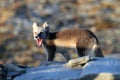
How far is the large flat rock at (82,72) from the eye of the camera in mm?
12250

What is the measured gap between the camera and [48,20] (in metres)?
44.2

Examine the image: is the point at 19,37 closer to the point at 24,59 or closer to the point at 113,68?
the point at 24,59

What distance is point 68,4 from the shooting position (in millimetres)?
50656

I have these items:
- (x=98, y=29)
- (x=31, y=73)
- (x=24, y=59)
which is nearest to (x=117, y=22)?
(x=98, y=29)

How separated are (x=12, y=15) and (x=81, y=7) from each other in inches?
294

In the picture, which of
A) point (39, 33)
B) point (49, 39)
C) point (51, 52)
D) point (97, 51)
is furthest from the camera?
point (49, 39)

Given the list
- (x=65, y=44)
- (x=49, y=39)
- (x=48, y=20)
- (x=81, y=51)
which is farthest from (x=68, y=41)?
(x=48, y=20)

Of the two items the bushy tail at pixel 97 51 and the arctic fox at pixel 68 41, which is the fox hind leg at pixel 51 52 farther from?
the bushy tail at pixel 97 51

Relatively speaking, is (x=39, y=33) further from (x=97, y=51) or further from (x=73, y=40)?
(x=97, y=51)

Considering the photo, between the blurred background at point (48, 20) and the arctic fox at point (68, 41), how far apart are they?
66.5 feet

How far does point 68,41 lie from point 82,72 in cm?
322

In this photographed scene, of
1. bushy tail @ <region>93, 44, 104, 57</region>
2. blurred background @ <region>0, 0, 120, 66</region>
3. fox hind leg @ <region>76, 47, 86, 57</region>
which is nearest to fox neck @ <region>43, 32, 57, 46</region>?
fox hind leg @ <region>76, 47, 86, 57</region>

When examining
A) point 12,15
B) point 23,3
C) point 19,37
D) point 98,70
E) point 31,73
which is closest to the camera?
point 98,70

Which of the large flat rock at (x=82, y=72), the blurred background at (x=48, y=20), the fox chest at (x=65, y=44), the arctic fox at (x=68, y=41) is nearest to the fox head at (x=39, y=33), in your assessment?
the arctic fox at (x=68, y=41)
